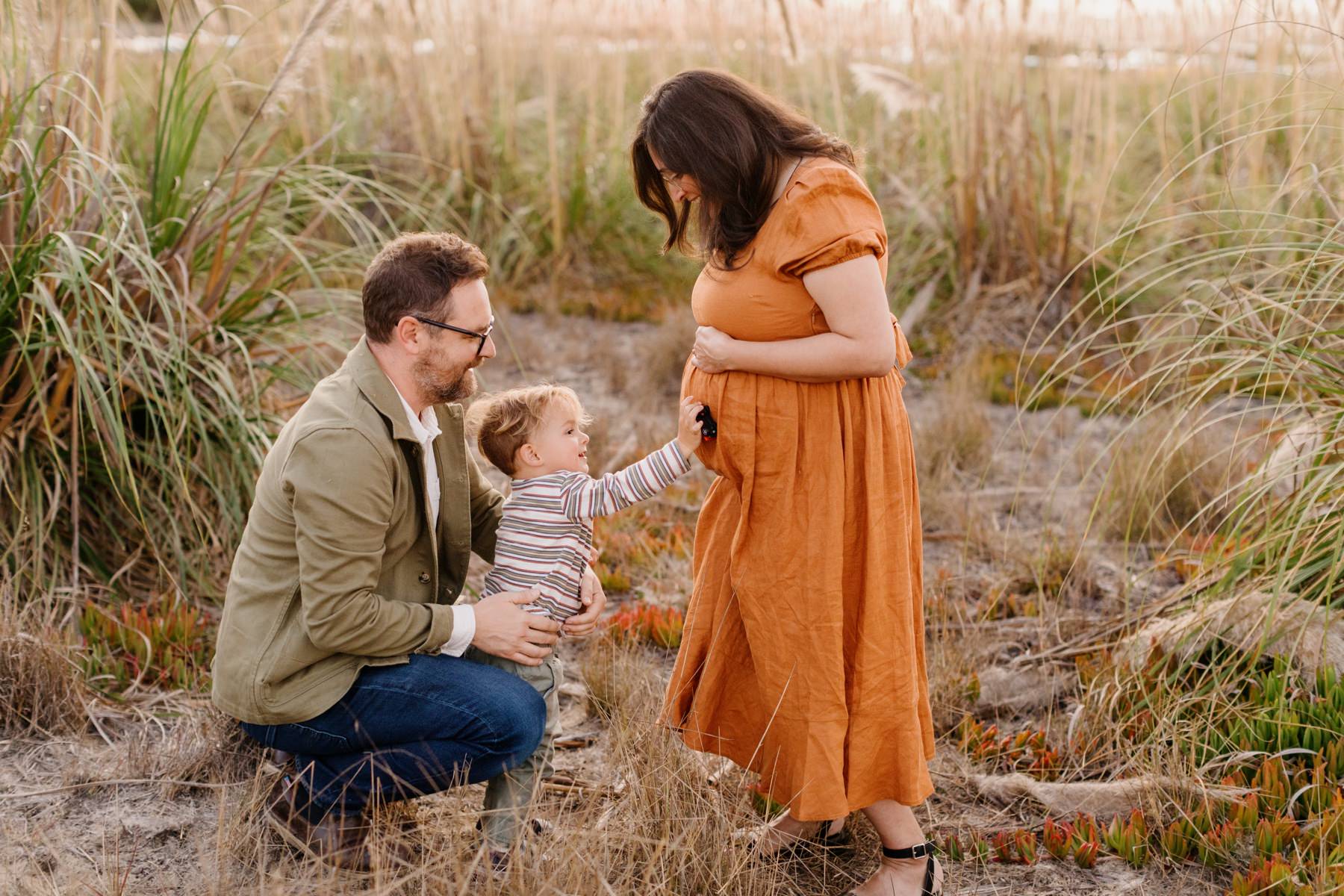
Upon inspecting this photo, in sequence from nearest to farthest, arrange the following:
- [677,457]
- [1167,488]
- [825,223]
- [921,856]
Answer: [825,223] → [677,457] → [921,856] → [1167,488]

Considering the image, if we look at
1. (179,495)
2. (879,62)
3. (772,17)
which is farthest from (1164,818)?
(879,62)

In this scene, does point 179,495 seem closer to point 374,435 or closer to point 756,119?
point 374,435

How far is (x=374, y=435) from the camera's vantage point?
8.91ft

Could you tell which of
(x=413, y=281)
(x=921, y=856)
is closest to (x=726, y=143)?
(x=413, y=281)

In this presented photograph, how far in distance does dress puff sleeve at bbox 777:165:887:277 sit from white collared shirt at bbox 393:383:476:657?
0.95 meters

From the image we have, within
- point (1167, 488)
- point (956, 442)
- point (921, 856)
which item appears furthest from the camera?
point (956, 442)

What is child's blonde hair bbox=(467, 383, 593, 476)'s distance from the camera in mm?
2889

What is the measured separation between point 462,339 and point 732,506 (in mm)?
774

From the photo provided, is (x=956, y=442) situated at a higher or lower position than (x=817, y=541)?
lower

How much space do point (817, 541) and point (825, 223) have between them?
0.73 metres

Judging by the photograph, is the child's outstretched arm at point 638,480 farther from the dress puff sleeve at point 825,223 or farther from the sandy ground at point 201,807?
the sandy ground at point 201,807

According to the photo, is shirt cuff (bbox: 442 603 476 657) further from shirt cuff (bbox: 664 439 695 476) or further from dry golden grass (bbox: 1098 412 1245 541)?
dry golden grass (bbox: 1098 412 1245 541)

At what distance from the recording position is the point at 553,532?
2.96 meters

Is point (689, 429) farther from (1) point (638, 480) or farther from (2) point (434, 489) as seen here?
(2) point (434, 489)
